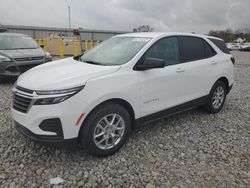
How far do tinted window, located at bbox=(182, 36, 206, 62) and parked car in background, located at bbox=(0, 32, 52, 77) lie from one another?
4.97 m

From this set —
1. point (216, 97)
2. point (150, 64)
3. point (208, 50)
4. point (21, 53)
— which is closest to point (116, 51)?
point (150, 64)

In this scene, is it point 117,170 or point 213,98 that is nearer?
point 117,170

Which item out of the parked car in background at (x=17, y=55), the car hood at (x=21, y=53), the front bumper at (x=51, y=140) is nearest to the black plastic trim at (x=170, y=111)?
the front bumper at (x=51, y=140)

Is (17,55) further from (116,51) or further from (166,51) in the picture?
(166,51)

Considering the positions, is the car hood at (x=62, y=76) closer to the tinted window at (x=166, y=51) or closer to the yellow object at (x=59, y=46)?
the tinted window at (x=166, y=51)

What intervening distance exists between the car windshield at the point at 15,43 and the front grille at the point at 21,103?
5313mm

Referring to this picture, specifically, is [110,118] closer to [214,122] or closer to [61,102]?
[61,102]

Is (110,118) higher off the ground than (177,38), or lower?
lower

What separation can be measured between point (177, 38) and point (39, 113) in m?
2.64

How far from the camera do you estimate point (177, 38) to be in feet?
12.5

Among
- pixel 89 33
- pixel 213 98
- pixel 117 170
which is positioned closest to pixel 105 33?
pixel 89 33

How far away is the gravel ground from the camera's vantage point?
252 cm

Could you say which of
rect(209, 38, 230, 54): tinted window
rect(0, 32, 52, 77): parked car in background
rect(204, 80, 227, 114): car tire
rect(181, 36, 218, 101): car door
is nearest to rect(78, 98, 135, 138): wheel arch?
rect(181, 36, 218, 101): car door

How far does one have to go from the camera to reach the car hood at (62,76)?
8.36 feet
